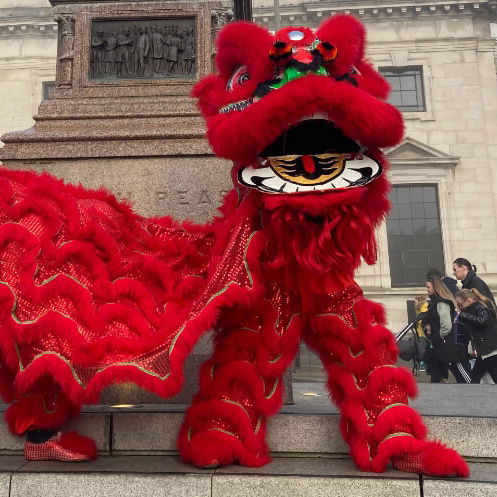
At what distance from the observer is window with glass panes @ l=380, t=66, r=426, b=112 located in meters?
18.4

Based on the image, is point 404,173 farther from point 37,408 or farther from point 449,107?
point 37,408

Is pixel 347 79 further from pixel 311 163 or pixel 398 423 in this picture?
pixel 398 423

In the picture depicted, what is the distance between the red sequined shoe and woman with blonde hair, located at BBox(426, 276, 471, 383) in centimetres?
544

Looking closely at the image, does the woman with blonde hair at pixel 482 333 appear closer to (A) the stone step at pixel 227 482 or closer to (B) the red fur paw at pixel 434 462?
(A) the stone step at pixel 227 482

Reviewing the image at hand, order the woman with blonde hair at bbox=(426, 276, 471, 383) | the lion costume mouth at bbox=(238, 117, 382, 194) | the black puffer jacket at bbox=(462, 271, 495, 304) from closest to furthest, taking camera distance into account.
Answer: the lion costume mouth at bbox=(238, 117, 382, 194)
the woman with blonde hair at bbox=(426, 276, 471, 383)
the black puffer jacket at bbox=(462, 271, 495, 304)

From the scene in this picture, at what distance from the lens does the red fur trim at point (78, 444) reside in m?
2.41

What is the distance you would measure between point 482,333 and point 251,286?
496cm

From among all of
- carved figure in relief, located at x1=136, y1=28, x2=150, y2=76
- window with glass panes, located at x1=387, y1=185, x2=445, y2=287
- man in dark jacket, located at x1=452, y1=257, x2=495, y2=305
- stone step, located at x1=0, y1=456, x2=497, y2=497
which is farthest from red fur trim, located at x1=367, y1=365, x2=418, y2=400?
window with glass panes, located at x1=387, y1=185, x2=445, y2=287

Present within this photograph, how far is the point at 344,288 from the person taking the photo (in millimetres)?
2352

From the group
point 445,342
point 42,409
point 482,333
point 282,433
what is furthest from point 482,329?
point 42,409

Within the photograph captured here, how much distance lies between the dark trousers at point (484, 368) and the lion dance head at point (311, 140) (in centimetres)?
479

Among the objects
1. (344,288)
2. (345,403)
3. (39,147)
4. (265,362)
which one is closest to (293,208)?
(344,288)

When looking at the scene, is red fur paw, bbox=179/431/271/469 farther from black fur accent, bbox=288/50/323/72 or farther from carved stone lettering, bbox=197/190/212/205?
carved stone lettering, bbox=197/190/212/205

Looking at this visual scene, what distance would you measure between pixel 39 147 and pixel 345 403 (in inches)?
121
